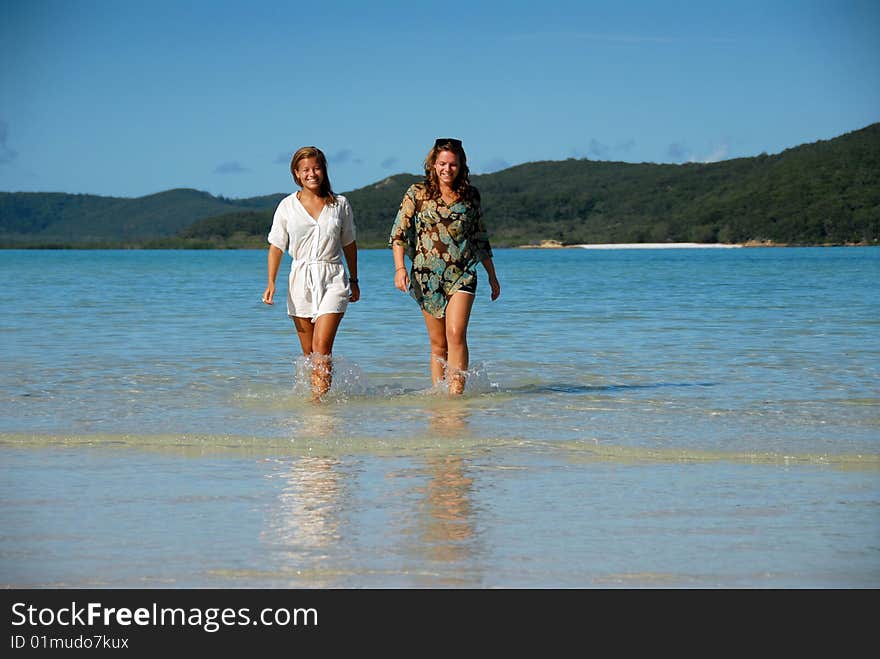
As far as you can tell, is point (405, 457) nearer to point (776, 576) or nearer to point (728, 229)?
point (776, 576)

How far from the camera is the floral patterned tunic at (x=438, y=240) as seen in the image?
26.6 ft

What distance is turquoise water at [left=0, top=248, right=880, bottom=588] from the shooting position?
4152 mm

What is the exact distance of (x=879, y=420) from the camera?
7695mm

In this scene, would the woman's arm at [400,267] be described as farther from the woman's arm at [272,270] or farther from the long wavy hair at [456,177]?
the woman's arm at [272,270]

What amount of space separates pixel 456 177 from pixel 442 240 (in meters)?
0.45

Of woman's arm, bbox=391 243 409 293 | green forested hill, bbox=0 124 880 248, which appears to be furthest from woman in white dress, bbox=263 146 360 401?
green forested hill, bbox=0 124 880 248

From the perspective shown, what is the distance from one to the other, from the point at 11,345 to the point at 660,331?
323 inches

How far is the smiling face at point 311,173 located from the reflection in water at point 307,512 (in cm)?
226

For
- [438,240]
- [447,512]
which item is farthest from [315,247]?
[447,512]

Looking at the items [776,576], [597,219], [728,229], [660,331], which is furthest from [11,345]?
[597,219]

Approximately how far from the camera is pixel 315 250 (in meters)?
7.92

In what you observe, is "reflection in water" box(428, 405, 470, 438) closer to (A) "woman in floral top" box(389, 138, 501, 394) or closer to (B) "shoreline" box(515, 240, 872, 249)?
(A) "woman in floral top" box(389, 138, 501, 394)

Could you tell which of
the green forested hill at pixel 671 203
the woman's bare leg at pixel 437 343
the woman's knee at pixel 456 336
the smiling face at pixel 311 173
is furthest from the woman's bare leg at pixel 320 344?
the green forested hill at pixel 671 203
